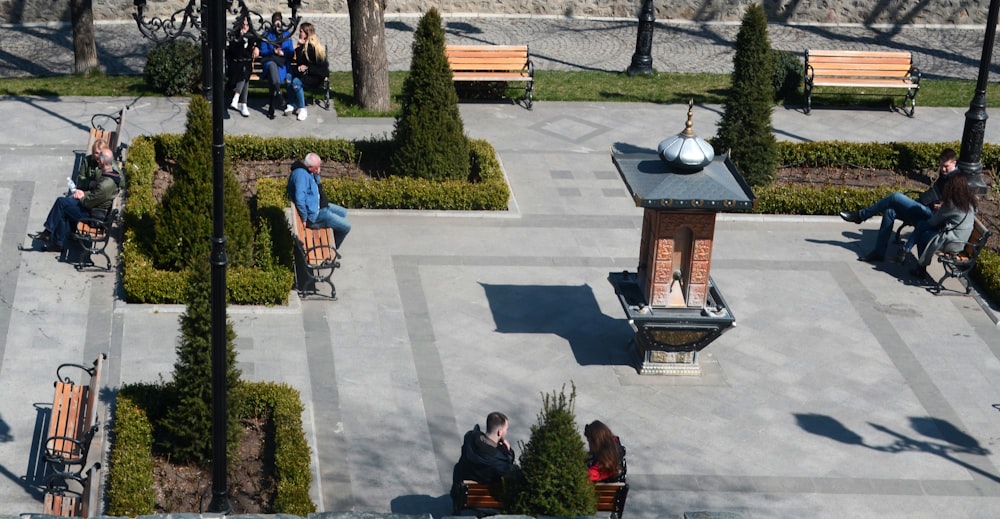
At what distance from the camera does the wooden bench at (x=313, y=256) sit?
14.9 meters

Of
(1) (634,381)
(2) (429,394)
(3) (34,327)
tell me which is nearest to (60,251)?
(3) (34,327)

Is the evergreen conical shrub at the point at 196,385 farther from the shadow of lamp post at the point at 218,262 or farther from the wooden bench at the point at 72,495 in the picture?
the shadow of lamp post at the point at 218,262

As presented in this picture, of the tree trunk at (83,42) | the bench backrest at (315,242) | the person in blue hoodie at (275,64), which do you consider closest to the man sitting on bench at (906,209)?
the bench backrest at (315,242)

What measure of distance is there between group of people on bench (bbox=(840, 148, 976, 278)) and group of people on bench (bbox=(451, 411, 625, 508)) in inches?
253

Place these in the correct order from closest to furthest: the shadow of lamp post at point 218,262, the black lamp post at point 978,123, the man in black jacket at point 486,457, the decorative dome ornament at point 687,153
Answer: the shadow of lamp post at point 218,262
the man in black jacket at point 486,457
the decorative dome ornament at point 687,153
the black lamp post at point 978,123

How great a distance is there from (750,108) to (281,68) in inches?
266

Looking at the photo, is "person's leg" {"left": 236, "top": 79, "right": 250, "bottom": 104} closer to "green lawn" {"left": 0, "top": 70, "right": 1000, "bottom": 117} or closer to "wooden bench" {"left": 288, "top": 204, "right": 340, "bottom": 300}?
"green lawn" {"left": 0, "top": 70, "right": 1000, "bottom": 117}

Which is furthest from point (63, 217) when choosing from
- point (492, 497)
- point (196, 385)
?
point (492, 497)

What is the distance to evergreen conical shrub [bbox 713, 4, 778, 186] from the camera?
17.8 metres

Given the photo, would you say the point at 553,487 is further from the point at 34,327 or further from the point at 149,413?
the point at 34,327

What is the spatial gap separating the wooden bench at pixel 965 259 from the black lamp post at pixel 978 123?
3.83 ft

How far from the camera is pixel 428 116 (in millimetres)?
17547

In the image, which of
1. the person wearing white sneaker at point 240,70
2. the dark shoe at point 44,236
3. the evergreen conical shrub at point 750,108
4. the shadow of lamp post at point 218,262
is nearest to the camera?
the shadow of lamp post at point 218,262

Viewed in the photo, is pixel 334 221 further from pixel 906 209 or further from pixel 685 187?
pixel 906 209
